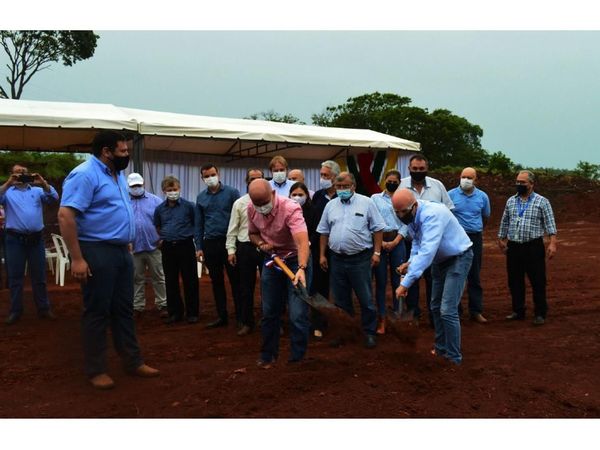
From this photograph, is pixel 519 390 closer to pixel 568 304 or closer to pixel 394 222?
pixel 394 222

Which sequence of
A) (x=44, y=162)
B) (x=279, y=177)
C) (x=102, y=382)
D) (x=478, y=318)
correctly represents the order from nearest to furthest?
(x=102, y=382) → (x=279, y=177) → (x=478, y=318) → (x=44, y=162)

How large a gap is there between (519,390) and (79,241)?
10.6 ft

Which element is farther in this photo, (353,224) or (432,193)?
(432,193)

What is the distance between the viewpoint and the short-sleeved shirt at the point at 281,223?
4.79 meters

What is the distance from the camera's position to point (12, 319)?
7.22 m

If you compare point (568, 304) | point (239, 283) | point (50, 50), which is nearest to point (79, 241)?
point (239, 283)

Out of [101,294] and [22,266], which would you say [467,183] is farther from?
[22,266]

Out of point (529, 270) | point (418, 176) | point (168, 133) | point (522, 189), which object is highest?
point (168, 133)

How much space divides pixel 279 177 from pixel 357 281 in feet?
5.37

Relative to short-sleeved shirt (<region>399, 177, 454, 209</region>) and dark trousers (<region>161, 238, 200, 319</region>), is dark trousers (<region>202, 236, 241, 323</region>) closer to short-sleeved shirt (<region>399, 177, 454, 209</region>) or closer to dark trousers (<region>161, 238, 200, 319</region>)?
dark trousers (<region>161, 238, 200, 319</region>)

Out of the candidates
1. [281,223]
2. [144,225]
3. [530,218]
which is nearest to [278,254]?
[281,223]

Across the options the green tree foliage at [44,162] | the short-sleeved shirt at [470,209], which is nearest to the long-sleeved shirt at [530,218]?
the short-sleeved shirt at [470,209]

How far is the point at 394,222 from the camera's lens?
6.70 meters

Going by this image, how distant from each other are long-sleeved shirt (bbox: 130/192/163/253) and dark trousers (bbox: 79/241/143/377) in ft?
9.86
